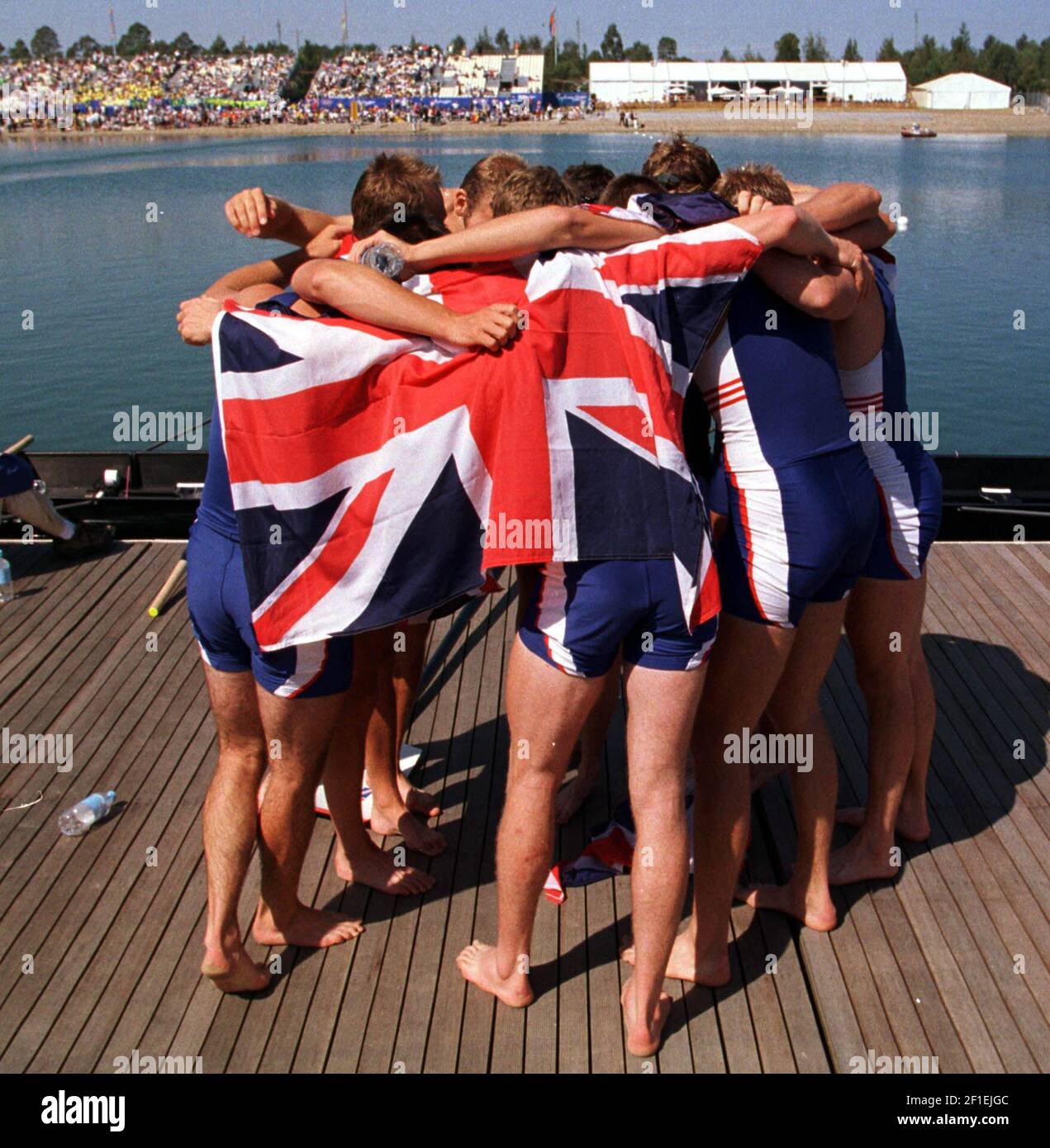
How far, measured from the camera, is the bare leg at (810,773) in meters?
2.81

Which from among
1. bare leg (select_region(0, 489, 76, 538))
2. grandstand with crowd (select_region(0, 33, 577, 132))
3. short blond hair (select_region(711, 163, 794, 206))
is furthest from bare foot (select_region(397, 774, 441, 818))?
grandstand with crowd (select_region(0, 33, 577, 132))

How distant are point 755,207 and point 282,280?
1.19 meters

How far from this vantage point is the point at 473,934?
3170 millimetres

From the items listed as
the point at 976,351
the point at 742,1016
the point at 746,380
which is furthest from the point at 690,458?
the point at 976,351

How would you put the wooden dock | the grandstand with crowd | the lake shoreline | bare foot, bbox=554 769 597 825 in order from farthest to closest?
the grandstand with crowd, the lake shoreline, bare foot, bbox=554 769 597 825, the wooden dock

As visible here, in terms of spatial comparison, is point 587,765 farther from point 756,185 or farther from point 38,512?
point 38,512

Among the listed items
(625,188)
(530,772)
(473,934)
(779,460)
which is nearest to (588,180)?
(625,188)

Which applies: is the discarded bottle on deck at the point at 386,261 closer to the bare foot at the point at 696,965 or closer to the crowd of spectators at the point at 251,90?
the bare foot at the point at 696,965

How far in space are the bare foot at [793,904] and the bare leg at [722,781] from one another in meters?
0.28

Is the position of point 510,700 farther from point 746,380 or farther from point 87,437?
point 87,437

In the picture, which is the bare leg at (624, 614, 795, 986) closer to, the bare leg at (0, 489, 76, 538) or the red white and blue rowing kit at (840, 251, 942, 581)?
the red white and blue rowing kit at (840, 251, 942, 581)

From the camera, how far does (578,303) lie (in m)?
2.39

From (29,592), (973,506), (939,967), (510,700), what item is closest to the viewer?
(510,700)

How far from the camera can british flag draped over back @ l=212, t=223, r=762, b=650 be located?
2.39m
